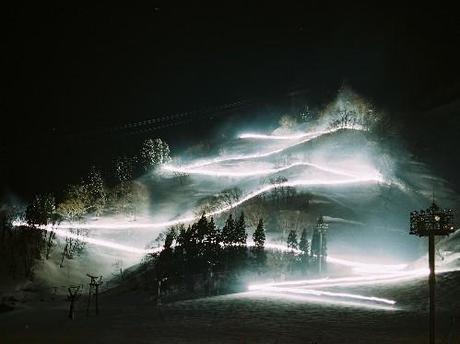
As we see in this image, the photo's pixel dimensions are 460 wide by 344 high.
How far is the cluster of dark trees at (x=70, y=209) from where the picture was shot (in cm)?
4603

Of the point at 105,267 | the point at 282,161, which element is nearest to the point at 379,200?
the point at 282,161

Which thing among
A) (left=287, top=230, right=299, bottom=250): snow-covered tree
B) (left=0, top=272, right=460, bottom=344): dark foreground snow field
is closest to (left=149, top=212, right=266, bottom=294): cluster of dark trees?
(left=287, top=230, right=299, bottom=250): snow-covered tree

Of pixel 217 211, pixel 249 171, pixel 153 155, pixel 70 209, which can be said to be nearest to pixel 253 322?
pixel 217 211

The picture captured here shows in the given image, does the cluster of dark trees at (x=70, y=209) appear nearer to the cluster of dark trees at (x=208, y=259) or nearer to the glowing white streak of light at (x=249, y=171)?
the glowing white streak of light at (x=249, y=171)

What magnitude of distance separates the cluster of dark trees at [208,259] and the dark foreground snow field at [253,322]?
4.79 metres

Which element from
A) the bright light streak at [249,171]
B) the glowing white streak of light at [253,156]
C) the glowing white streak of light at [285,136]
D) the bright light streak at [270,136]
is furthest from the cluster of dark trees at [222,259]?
the bright light streak at [270,136]

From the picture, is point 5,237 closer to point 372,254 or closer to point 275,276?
Result: point 275,276

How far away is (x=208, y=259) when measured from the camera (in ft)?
127

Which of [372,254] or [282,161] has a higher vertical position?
[282,161]

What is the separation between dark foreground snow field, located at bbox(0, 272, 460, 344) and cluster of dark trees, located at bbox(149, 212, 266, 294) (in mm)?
4791

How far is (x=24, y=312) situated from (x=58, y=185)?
3962cm

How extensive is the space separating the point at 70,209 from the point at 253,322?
125ft

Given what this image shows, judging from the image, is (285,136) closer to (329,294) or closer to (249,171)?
(249,171)

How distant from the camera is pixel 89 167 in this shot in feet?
255
